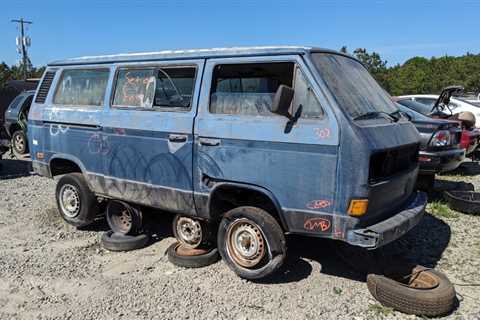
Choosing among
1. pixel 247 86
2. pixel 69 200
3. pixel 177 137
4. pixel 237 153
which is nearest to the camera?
pixel 237 153

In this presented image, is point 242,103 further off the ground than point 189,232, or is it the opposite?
point 242,103

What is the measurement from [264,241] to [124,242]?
190 centimetres

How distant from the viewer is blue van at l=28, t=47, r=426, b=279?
12.1ft

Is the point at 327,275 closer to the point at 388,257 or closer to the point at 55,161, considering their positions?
the point at 388,257

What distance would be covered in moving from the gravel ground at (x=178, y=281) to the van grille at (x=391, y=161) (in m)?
1.11

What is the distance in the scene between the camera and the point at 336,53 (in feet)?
14.6

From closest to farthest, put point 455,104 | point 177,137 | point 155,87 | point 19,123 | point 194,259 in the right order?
point 177,137, point 194,259, point 155,87, point 19,123, point 455,104

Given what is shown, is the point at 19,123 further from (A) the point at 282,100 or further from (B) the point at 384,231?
(B) the point at 384,231

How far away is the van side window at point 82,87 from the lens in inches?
211

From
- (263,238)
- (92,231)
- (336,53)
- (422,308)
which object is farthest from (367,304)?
(92,231)

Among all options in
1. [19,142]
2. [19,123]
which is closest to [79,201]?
[19,123]

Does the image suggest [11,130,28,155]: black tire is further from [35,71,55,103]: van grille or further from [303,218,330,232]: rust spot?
[303,218,330,232]: rust spot

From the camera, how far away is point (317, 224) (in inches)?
150

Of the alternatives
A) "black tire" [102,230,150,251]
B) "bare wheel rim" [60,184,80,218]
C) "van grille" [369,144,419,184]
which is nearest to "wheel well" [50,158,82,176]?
"bare wheel rim" [60,184,80,218]
